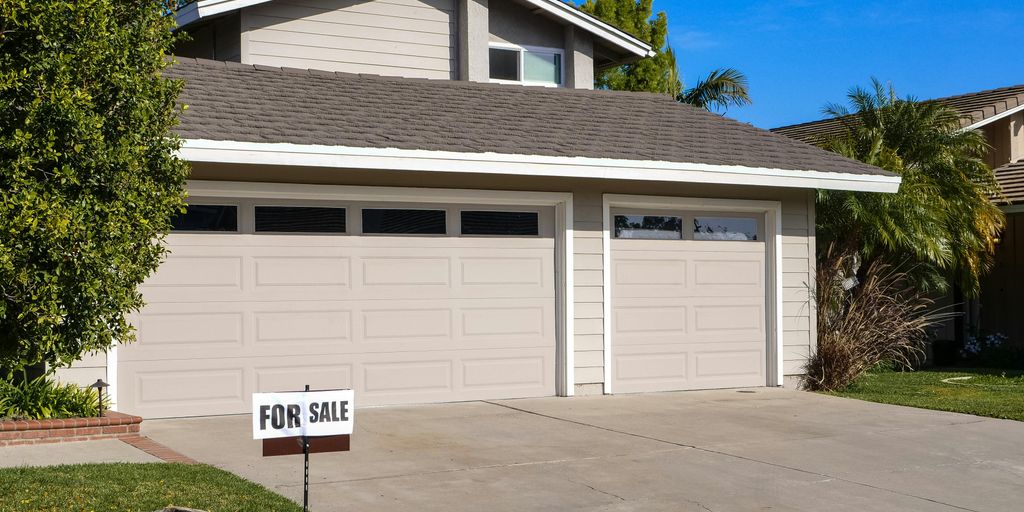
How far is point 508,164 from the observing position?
482 inches

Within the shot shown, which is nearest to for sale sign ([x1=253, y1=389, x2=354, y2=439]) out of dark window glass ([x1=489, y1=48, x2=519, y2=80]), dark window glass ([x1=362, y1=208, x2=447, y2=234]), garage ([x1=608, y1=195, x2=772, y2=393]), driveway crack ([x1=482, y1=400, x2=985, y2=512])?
driveway crack ([x1=482, y1=400, x2=985, y2=512])

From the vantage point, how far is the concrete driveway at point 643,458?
24.9ft

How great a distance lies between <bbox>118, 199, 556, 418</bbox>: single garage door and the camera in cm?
1141

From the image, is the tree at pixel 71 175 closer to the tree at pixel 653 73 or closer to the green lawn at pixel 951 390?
the green lawn at pixel 951 390

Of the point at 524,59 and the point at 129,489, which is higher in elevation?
the point at 524,59

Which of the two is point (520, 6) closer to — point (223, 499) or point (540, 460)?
point (540, 460)

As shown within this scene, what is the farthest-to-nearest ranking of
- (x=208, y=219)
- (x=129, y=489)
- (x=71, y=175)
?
(x=208, y=219) → (x=129, y=489) → (x=71, y=175)

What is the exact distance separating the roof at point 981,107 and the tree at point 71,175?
15.5 metres

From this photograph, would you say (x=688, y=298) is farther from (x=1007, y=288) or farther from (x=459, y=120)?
(x=1007, y=288)

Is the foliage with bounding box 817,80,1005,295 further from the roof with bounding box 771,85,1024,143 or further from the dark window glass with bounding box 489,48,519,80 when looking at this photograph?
the dark window glass with bounding box 489,48,519,80

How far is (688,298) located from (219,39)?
7.58 metres

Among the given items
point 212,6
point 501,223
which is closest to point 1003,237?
point 501,223

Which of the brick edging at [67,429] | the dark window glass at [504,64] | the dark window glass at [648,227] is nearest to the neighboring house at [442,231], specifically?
the dark window glass at [648,227]

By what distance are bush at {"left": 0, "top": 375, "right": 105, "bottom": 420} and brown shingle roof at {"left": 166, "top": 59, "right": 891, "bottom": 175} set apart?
2.60m
